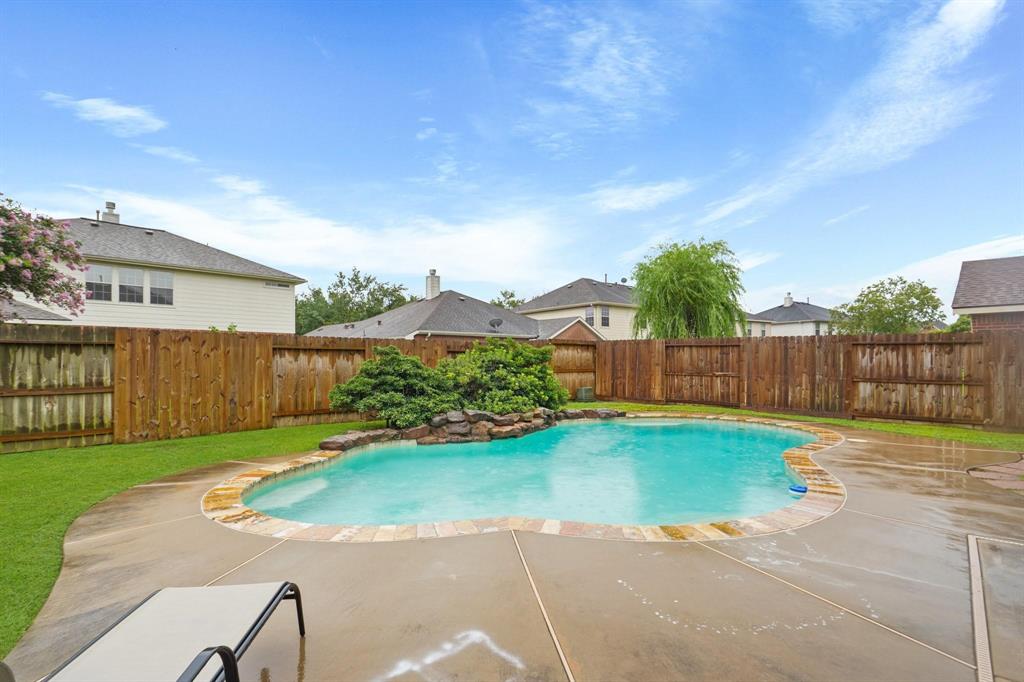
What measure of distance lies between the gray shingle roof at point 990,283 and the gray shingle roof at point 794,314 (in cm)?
1982

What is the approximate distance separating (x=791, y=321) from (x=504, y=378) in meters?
33.6

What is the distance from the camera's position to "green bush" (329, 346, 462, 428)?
332 inches

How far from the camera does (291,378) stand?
9.25 meters

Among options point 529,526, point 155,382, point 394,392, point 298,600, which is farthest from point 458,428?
point 298,600

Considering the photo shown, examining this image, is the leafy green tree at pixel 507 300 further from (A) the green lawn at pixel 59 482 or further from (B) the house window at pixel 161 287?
(A) the green lawn at pixel 59 482

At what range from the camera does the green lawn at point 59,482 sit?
2.66 meters

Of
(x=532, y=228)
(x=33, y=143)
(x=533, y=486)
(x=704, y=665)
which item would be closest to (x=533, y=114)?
(x=532, y=228)

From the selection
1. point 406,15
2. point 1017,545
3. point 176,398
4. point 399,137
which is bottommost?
point 1017,545

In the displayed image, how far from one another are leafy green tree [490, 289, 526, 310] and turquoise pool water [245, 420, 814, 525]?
37058mm

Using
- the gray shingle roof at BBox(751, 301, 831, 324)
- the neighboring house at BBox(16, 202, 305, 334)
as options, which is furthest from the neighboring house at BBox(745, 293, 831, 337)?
the neighboring house at BBox(16, 202, 305, 334)

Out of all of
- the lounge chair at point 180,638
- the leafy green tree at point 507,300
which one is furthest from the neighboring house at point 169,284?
the leafy green tree at point 507,300

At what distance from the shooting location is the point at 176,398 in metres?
7.85

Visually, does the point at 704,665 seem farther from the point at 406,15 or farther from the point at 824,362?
the point at 406,15

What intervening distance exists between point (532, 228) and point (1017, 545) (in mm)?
17570
